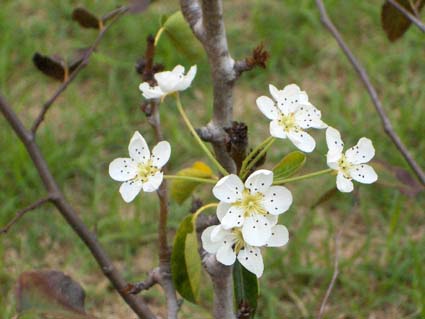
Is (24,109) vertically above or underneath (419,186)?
underneath

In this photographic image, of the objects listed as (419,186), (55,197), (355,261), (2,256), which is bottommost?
(355,261)

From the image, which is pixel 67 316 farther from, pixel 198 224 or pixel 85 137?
pixel 85 137

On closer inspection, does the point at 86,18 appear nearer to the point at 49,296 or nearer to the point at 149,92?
the point at 149,92

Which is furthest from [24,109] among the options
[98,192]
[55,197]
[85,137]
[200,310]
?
[55,197]

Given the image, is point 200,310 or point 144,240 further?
point 144,240

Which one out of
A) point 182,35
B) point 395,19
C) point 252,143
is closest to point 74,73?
point 182,35

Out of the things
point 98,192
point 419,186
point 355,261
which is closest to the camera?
point 419,186

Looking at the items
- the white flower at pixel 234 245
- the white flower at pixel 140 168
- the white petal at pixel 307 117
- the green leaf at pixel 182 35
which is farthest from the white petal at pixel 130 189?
the green leaf at pixel 182 35

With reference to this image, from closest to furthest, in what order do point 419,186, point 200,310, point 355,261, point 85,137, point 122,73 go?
1. point 419,186
2. point 200,310
3. point 355,261
4. point 85,137
5. point 122,73
